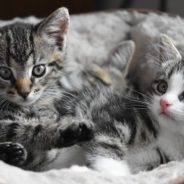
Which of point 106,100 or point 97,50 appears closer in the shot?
point 106,100

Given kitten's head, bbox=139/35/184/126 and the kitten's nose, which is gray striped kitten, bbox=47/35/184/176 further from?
the kitten's nose

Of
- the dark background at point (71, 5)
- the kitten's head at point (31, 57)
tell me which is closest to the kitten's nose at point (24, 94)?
the kitten's head at point (31, 57)

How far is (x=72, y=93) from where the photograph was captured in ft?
5.18

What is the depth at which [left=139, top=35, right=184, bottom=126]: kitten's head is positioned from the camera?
1.35 meters

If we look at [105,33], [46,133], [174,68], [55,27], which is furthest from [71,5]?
[46,133]

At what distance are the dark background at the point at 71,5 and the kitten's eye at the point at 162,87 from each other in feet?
4.16

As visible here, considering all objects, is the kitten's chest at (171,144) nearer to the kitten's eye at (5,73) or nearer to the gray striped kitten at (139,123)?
the gray striped kitten at (139,123)

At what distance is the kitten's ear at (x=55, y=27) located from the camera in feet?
4.70

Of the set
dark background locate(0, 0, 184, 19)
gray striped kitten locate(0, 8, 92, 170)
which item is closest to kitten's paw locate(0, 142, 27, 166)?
gray striped kitten locate(0, 8, 92, 170)

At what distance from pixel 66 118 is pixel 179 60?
413mm

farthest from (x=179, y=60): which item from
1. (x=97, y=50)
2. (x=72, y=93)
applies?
(x=97, y=50)

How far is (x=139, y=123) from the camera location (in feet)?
4.70

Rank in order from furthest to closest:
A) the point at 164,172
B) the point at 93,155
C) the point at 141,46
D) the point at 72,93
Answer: the point at 141,46, the point at 72,93, the point at 93,155, the point at 164,172

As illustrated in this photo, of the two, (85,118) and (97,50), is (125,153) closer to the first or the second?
(85,118)
